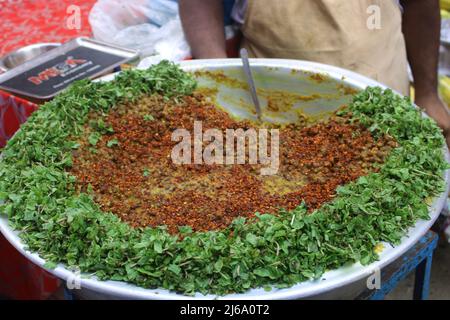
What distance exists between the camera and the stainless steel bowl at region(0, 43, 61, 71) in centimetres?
239

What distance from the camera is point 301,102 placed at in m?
1.96

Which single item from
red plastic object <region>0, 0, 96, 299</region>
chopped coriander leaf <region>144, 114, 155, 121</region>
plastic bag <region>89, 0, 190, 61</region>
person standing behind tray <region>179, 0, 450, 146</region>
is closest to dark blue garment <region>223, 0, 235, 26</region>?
person standing behind tray <region>179, 0, 450, 146</region>

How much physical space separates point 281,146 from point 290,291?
0.70 meters

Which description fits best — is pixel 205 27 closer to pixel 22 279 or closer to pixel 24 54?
pixel 24 54

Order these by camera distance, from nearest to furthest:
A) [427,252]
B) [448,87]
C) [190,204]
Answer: [190,204], [427,252], [448,87]

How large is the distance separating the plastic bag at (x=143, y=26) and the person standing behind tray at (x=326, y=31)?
135mm

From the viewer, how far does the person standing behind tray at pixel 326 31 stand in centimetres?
202

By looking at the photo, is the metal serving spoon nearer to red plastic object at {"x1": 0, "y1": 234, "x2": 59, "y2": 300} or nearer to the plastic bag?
the plastic bag

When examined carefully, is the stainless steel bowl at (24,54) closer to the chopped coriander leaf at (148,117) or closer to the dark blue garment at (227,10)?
the dark blue garment at (227,10)

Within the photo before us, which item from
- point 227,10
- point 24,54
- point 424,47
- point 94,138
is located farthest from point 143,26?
point 424,47

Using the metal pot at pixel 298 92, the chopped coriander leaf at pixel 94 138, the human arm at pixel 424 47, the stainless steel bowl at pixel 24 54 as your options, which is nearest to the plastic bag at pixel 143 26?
the stainless steel bowl at pixel 24 54

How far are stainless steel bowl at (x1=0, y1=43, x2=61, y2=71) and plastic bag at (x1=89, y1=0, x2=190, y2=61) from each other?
0.24 m

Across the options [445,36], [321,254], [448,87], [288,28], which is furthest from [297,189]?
[445,36]

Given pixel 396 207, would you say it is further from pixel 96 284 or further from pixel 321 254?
pixel 96 284
